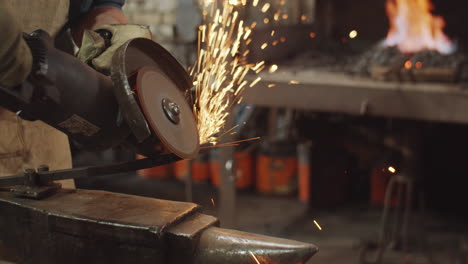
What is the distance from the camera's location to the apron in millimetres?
1837

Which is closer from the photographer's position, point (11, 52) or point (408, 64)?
point (11, 52)

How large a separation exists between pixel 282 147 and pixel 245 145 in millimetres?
479

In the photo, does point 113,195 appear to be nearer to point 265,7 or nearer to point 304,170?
point 265,7

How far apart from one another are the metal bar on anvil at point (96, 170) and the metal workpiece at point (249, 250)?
0.27 m

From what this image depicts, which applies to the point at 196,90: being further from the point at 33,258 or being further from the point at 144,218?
the point at 33,258

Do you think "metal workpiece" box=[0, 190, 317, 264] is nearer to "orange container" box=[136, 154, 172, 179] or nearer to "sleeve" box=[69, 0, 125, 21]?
"sleeve" box=[69, 0, 125, 21]

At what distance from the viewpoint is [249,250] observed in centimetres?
135

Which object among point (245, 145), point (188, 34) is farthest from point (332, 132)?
point (188, 34)

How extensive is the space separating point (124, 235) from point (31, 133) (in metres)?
0.75

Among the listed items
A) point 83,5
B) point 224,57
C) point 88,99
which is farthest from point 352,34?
point 88,99

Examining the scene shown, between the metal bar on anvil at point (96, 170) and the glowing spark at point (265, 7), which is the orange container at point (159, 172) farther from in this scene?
the metal bar on anvil at point (96, 170)

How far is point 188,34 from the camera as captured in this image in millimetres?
6164

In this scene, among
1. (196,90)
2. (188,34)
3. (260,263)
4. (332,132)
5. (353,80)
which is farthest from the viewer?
(188,34)

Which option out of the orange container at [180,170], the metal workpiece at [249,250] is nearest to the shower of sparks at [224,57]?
the metal workpiece at [249,250]
